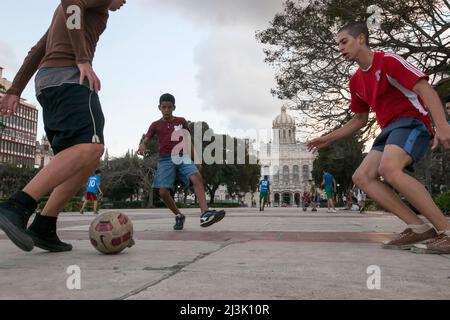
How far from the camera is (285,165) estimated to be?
129m

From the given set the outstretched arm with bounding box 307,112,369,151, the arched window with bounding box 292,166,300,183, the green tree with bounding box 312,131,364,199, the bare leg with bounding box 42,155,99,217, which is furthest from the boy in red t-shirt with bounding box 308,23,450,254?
the arched window with bounding box 292,166,300,183

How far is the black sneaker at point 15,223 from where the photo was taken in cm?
256

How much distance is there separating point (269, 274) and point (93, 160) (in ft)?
5.02

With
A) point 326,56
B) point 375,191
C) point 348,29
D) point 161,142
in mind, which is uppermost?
point 326,56

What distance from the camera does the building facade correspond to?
3228 inches

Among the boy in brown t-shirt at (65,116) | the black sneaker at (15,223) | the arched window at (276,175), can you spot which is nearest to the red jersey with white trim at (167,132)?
the boy in brown t-shirt at (65,116)

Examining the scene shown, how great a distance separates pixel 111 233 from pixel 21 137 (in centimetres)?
9392

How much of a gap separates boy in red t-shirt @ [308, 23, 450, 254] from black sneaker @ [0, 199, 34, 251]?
8.62ft

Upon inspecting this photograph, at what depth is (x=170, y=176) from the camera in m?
6.16

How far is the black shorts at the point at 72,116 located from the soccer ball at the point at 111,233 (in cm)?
67

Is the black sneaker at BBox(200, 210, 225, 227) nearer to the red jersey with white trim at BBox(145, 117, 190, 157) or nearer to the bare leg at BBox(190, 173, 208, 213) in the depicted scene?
the bare leg at BBox(190, 173, 208, 213)

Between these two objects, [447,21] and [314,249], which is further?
[447,21]
